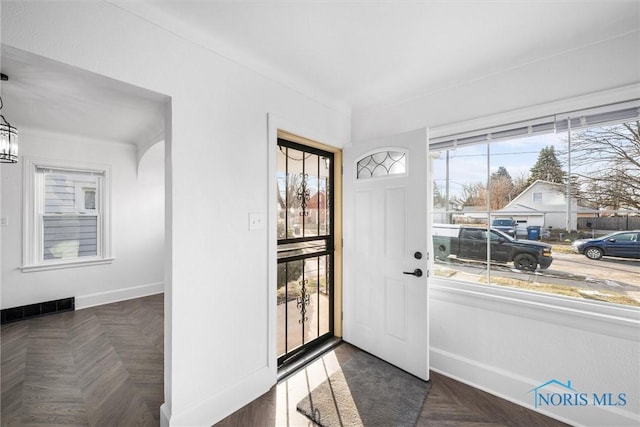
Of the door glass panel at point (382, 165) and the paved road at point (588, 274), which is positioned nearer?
the paved road at point (588, 274)

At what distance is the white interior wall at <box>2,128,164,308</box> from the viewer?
133 inches

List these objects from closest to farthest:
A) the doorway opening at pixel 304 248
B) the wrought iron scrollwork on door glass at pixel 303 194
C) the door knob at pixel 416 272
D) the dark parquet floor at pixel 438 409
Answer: the dark parquet floor at pixel 438 409 → the door knob at pixel 416 272 → the doorway opening at pixel 304 248 → the wrought iron scrollwork on door glass at pixel 303 194

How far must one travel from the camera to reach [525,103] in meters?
1.93

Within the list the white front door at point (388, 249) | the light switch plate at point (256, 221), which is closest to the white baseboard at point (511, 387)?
the white front door at point (388, 249)

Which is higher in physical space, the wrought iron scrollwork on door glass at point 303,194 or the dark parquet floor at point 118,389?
the wrought iron scrollwork on door glass at point 303,194

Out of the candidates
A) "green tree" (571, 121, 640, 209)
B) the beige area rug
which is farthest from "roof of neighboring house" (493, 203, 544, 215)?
the beige area rug

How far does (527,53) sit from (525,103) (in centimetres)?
33

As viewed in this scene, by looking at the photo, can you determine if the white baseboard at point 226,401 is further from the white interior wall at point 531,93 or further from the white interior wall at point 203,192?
the white interior wall at point 531,93

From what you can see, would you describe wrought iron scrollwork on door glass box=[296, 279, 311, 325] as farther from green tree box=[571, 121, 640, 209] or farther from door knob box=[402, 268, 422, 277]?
green tree box=[571, 121, 640, 209]

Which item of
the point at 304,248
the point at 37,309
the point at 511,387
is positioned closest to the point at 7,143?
the point at 304,248

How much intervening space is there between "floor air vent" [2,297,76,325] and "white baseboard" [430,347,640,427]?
184 inches

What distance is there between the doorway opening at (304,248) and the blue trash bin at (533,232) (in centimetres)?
166

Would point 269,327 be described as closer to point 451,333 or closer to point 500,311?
point 451,333

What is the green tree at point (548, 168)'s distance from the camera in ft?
6.19
